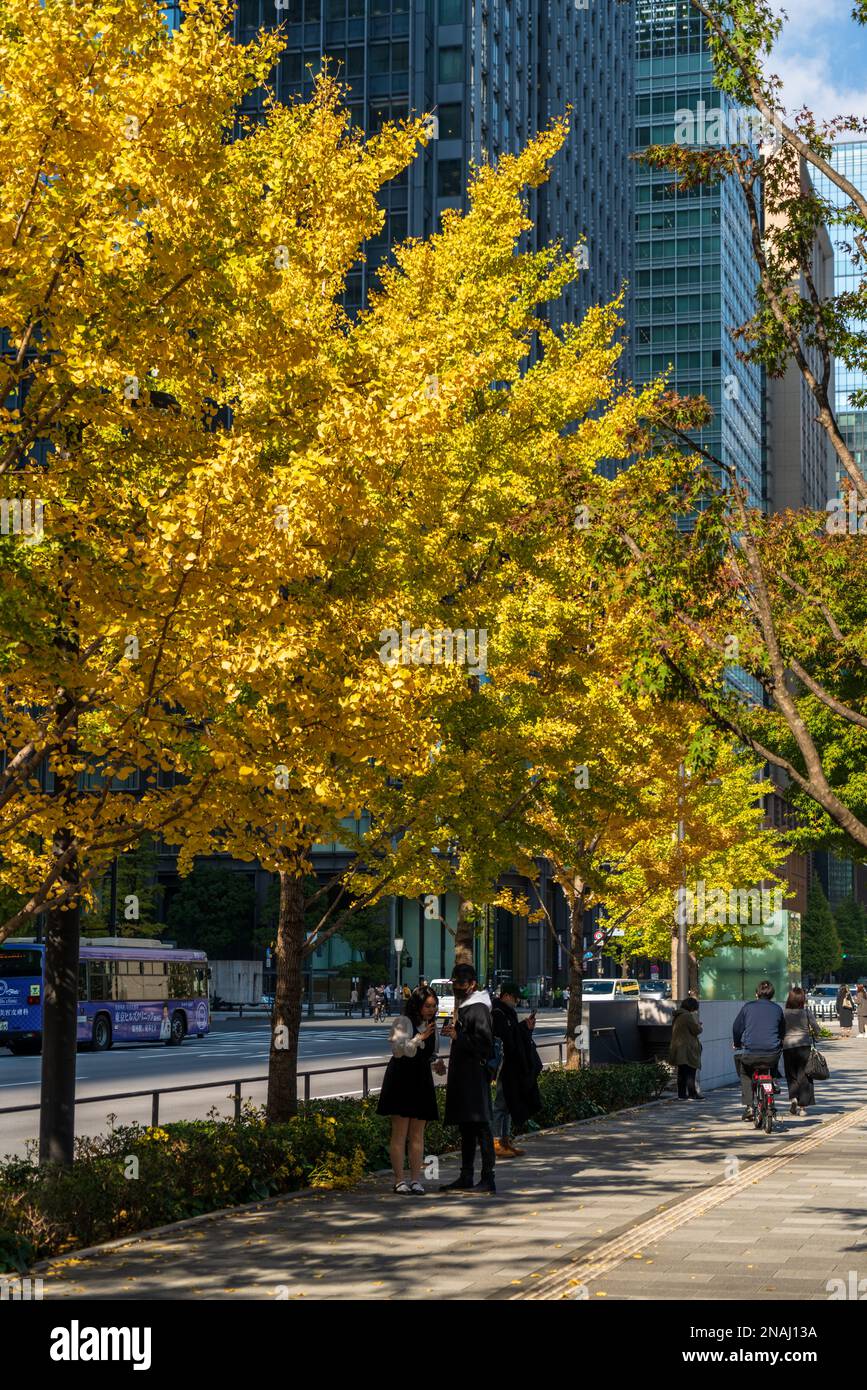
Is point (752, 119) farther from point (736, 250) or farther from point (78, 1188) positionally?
point (736, 250)

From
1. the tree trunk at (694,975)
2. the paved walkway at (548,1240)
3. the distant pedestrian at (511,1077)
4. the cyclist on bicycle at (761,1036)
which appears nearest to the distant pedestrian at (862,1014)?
the tree trunk at (694,975)

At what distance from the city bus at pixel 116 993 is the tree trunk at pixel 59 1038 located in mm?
28546

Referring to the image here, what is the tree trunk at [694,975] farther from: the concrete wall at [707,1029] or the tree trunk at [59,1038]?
the tree trunk at [59,1038]

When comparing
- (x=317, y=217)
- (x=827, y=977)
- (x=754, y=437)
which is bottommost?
(x=827, y=977)

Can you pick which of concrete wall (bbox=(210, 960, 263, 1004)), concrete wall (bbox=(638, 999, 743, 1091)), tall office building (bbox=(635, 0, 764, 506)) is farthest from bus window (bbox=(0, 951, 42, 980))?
tall office building (bbox=(635, 0, 764, 506))

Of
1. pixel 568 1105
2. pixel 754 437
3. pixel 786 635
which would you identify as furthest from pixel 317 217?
pixel 754 437

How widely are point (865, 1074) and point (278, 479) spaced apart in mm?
26519

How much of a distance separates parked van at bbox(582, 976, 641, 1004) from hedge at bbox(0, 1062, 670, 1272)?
42.1m

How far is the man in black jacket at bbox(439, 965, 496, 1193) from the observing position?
14.4 metres

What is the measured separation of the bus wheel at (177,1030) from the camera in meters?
48.6

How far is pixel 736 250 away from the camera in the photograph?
12638 centimetres

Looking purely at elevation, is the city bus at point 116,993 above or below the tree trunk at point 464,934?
below

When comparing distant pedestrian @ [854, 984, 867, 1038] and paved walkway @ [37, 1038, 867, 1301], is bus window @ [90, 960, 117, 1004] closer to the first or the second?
distant pedestrian @ [854, 984, 867, 1038]

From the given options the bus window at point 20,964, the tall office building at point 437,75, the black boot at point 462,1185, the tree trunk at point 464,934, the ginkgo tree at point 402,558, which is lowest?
the black boot at point 462,1185
